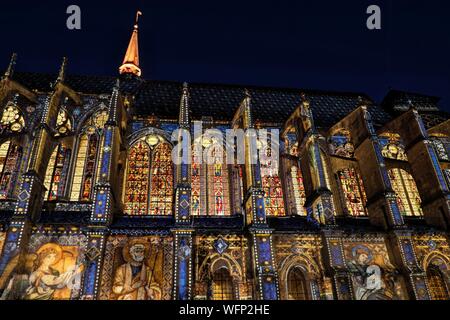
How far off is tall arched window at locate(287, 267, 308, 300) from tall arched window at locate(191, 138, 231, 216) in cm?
490

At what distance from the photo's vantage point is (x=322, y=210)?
60.0ft

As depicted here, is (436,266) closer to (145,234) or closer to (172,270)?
(172,270)

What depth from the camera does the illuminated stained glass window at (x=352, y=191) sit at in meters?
22.1

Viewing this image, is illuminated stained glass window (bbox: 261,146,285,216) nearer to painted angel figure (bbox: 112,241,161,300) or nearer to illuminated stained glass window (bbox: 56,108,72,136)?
painted angel figure (bbox: 112,241,161,300)

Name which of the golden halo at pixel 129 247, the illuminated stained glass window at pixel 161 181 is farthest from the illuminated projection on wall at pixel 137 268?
the illuminated stained glass window at pixel 161 181

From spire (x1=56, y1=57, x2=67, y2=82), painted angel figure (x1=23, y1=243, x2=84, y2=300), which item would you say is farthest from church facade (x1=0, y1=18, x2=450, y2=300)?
spire (x1=56, y1=57, x2=67, y2=82)

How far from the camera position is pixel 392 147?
25.1 metres

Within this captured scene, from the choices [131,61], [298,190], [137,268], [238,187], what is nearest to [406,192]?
[298,190]

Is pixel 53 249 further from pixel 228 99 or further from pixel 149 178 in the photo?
pixel 228 99

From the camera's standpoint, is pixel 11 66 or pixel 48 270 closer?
pixel 48 270

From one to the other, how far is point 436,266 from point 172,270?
44.7ft

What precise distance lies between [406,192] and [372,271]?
8.14 meters

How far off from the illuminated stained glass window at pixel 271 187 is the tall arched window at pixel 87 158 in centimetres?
991

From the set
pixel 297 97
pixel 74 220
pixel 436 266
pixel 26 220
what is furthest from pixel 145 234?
pixel 297 97
